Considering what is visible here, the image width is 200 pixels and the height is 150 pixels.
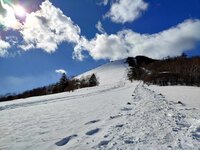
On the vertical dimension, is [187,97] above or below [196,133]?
above

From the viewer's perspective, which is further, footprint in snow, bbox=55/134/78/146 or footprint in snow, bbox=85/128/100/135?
footprint in snow, bbox=85/128/100/135

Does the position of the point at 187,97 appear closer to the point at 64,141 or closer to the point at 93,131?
the point at 93,131

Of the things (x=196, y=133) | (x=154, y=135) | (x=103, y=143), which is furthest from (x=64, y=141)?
(x=196, y=133)

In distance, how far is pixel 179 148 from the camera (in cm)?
602

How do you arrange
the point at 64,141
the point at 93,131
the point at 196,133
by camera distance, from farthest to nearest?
the point at 93,131 < the point at 64,141 < the point at 196,133

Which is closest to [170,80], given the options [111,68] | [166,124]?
[166,124]

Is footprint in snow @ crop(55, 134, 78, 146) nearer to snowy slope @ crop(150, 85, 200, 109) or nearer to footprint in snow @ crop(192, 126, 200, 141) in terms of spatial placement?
footprint in snow @ crop(192, 126, 200, 141)

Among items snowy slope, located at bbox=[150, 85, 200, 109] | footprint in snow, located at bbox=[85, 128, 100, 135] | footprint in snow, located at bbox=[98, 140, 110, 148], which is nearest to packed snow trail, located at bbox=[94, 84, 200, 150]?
footprint in snow, located at bbox=[98, 140, 110, 148]

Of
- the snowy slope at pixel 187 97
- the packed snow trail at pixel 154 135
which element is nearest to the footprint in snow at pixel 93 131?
the packed snow trail at pixel 154 135

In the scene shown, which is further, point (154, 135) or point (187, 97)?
point (187, 97)

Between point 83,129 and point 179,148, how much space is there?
13.4ft

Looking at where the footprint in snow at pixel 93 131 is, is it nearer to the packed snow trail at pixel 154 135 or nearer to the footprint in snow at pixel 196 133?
the packed snow trail at pixel 154 135

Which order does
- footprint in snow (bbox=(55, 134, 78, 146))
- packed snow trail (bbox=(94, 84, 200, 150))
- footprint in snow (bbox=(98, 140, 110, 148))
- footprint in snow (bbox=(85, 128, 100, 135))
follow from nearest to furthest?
packed snow trail (bbox=(94, 84, 200, 150)), footprint in snow (bbox=(98, 140, 110, 148)), footprint in snow (bbox=(55, 134, 78, 146)), footprint in snow (bbox=(85, 128, 100, 135))

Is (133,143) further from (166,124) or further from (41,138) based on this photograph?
(41,138)
